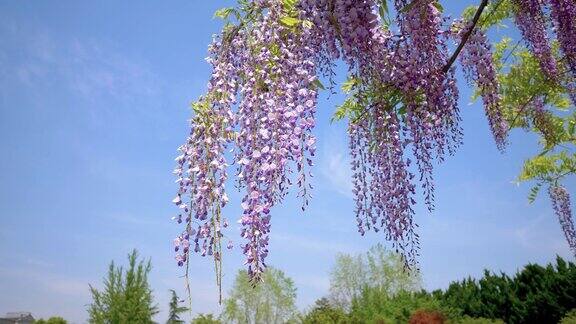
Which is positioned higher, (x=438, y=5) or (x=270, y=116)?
(x=438, y=5)

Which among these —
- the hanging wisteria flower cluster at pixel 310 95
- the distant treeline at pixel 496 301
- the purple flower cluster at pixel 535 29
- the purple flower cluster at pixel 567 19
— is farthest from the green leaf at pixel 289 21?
the distant treeline at pixel 496 301

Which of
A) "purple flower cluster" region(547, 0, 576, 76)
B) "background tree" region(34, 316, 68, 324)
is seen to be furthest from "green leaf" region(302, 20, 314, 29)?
"background tree" region(34, 316, 68, 324)

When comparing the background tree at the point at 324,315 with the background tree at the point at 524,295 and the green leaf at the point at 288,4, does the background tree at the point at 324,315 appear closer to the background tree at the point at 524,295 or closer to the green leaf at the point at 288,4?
the background tree at the point at 524,295

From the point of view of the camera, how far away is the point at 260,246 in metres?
3.02

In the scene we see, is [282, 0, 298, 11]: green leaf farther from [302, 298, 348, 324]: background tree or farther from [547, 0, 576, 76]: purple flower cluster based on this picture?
[302, 298, 348, 324]: background tree

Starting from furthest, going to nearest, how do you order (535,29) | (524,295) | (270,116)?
(524,295) → (535,29) → (270,116)

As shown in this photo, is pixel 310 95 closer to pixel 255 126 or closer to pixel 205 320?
pixel 255 126

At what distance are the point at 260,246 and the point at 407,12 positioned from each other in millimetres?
2769

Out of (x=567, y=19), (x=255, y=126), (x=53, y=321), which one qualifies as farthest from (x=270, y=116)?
(x=53, y=321)

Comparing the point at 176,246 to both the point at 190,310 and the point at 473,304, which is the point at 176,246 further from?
the point at 473,304

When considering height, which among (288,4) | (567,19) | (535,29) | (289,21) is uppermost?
(535,29)

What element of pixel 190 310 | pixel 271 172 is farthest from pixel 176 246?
pixel 271 172

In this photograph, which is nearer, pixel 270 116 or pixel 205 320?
pixel 270 116

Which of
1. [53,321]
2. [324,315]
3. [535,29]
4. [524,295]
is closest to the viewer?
[535,29]
